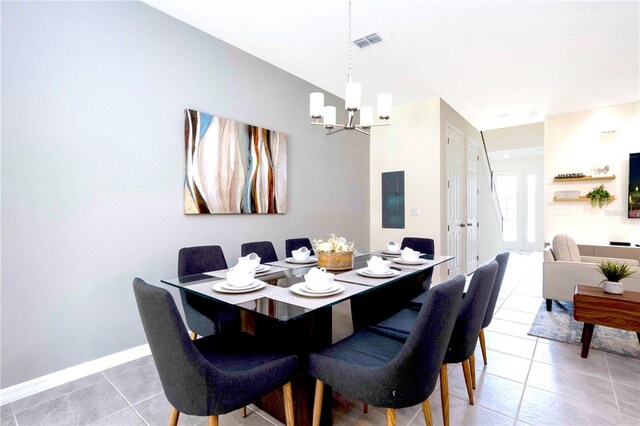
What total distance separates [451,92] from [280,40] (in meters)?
2.49

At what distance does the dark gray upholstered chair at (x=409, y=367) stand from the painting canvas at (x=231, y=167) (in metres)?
1.97

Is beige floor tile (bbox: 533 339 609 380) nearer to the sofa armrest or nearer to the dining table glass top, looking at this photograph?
the dining table glass top

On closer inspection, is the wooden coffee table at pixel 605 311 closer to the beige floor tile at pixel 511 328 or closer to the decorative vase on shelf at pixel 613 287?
the decorative vase on shelf at pixel 613 287

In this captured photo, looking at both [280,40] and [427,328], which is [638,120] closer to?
[280,40]

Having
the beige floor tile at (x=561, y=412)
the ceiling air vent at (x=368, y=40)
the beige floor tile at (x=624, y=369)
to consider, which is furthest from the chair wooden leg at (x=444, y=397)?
the ceiling air vent at (x=368, y=40)

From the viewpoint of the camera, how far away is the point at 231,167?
2979mm

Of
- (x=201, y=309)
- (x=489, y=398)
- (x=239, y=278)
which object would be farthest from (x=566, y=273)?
(x=201, y=309)

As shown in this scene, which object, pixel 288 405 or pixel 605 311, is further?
pixel 605 311

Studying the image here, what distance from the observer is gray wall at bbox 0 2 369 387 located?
6.29 feet

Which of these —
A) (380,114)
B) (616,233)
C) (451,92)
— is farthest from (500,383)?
(616,233)

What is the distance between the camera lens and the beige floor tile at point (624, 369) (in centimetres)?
208

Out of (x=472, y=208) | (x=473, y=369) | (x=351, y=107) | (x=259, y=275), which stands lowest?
(x=473, y=369)

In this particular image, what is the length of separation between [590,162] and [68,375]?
22.6 feet

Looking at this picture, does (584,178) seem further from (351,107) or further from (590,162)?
(351,107)
